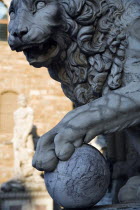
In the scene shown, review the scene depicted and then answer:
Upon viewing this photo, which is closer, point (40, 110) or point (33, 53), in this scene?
point (33, 53)

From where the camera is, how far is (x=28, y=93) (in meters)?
13.7

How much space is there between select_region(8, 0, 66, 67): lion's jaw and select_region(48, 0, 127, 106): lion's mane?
72 mm

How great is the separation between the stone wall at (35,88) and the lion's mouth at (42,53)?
11.1 meters

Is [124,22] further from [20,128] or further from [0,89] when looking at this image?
[0,89]

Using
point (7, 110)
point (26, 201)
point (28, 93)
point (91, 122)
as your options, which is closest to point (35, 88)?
point (28, 93)

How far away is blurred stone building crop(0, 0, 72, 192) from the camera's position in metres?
13.5

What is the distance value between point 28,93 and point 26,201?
497 cm

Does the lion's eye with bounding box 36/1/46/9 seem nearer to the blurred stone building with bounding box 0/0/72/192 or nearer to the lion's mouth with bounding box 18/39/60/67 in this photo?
the lion's mouth with bounding box 18/39/60/67

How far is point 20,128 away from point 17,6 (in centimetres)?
957

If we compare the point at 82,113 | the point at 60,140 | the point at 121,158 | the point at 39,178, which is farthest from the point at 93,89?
the point at 39,178

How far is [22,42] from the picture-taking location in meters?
1.94

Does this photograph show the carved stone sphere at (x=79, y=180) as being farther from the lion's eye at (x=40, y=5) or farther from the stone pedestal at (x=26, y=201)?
the stone pedestal at (x=26, y=201)

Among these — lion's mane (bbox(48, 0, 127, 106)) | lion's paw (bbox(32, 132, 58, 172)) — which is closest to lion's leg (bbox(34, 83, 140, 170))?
lion's paw (bbox(32, 132, 58, 172))

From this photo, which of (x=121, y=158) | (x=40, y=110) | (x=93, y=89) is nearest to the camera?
(x=93, y=89)
